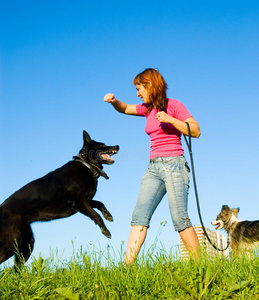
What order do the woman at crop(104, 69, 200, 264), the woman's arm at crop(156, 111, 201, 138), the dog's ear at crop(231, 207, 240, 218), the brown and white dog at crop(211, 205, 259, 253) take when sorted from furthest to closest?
1. the dog's ear at crop(231, 207, 240, 218)
2. the brown and white dog at crop(211, 205, 259, 253)
3. the woman at crop(104, 69, 200, 264)
4. the woman's arm at crop(156, 111, 201, 138)

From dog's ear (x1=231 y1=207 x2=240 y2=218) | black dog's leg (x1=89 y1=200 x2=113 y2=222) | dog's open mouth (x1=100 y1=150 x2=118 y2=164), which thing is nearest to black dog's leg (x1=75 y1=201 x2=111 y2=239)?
black dog's leg (x1=89 y1=200 x2=113 y2=222)

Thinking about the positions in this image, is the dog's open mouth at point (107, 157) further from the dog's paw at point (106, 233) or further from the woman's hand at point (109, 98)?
the woman's hand at point (109, 98)

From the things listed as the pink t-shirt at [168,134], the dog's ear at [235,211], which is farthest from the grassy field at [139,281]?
the dog's ear at [235,211]

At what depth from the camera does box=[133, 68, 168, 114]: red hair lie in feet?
13.5

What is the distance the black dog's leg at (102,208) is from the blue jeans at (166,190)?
4.65ft

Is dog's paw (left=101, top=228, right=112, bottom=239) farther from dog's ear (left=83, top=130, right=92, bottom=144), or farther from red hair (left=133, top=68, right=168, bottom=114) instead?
red hair (left=133, top=68, right=168, bottom=114)

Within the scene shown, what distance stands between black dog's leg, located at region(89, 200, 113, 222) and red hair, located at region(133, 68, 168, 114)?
1929mm

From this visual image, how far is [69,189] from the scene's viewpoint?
5.28 meters

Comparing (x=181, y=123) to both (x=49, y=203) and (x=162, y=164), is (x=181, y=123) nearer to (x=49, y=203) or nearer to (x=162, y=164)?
(x=162, y=164)

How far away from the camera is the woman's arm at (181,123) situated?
3.76 m

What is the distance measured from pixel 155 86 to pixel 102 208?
6.96 ft

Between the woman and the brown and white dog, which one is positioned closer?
the woman

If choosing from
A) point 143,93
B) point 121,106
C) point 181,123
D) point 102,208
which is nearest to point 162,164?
point 181,123

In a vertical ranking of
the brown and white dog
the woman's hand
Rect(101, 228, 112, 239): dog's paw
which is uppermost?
the woman's hand
